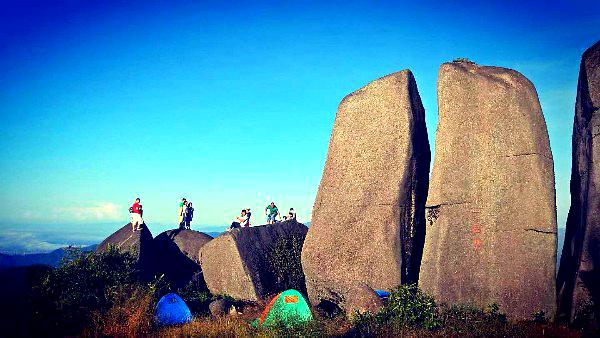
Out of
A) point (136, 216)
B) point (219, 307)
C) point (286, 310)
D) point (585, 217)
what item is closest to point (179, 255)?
point (136, 216)

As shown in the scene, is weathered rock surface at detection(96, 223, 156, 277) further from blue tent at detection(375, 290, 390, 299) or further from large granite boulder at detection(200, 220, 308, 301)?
blue tent at detection(375, 290, 390, 299)

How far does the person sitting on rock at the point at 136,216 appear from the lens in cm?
1858

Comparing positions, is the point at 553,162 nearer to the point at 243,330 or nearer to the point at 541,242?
the point at 541,242

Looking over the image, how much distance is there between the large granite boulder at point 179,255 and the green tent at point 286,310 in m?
Result: 6.07

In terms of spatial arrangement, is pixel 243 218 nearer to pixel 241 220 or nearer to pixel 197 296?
pixel 241 220

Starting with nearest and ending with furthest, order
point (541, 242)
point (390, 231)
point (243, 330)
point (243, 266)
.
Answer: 1. point (243, 330)
2. point (541, 242)
3. point (390, 231)
4. point (243, 266)

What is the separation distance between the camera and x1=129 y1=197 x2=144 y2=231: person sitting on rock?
18.6 m

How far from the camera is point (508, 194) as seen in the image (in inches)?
514

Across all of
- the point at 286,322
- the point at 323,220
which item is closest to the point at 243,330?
the point at 286,322

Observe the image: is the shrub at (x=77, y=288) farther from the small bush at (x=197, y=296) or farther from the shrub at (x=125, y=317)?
the small bush at (x=197, y=296)

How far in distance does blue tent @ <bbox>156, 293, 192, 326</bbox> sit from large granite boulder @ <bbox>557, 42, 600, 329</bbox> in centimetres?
978

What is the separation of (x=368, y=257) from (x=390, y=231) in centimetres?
97

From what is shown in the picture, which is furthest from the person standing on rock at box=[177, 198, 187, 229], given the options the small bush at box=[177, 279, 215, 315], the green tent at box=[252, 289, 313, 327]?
the green tent at box=[252, 289, 313, 327]

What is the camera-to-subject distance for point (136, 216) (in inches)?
738
